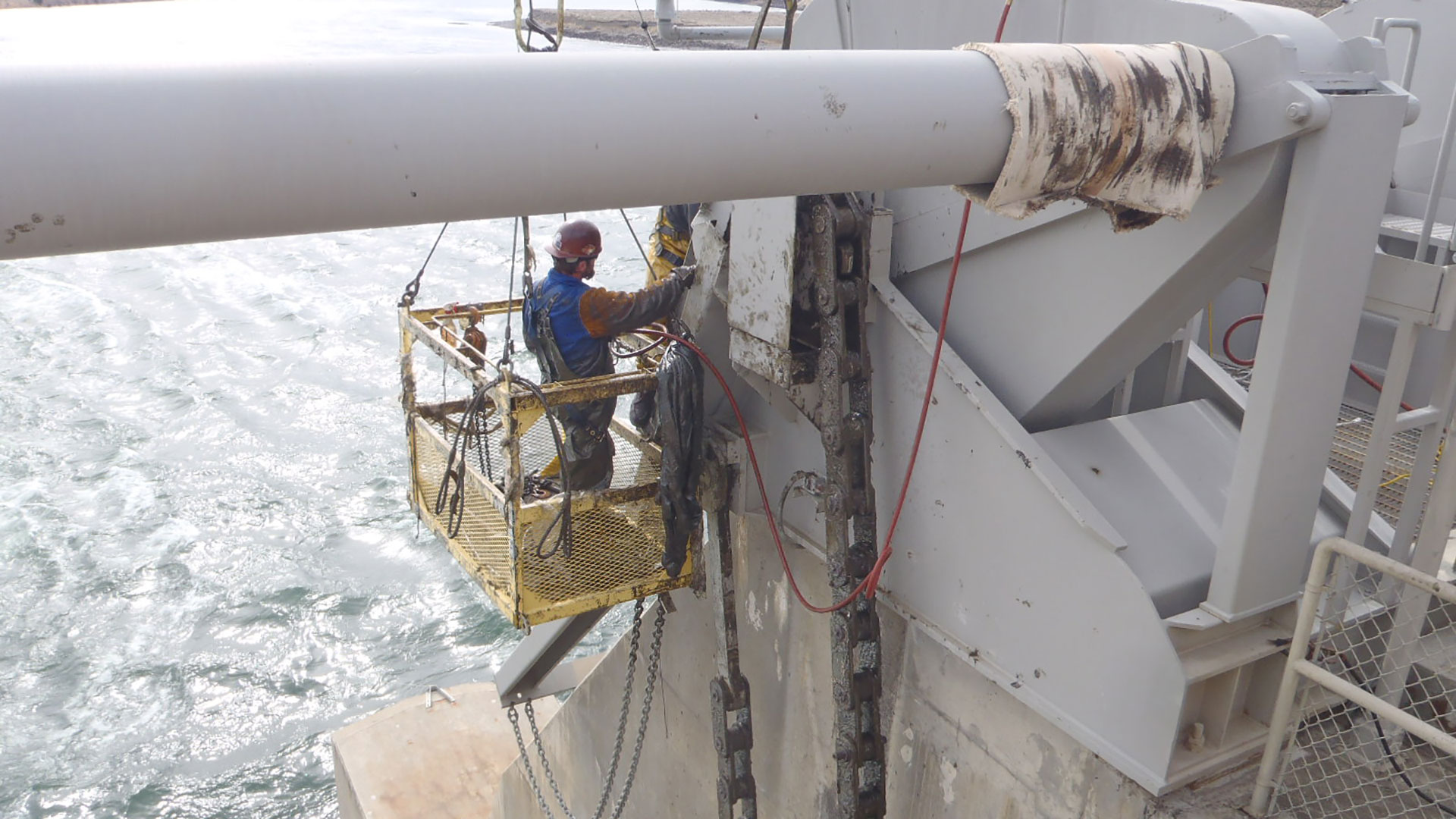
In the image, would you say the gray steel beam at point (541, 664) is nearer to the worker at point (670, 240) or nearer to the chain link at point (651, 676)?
the chain link at point (651, 676)

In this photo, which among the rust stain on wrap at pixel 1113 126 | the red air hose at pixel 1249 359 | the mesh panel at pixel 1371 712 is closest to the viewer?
the rust stain on wrap at pixel 1113 126

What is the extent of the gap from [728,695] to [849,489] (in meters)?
1.38

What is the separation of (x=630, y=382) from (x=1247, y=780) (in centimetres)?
242

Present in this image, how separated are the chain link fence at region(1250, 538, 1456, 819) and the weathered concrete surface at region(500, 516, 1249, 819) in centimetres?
20

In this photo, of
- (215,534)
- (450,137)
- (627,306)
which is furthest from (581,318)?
(215,534)

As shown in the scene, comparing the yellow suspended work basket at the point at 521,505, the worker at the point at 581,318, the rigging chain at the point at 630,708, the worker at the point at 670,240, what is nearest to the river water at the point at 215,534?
the yellow suspended work basket at the point at 521,505

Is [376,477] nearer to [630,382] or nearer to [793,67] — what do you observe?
[630,382]

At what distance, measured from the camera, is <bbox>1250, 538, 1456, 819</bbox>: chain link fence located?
299 centimetres

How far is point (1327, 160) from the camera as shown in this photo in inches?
104

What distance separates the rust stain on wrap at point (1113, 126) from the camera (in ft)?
8.20

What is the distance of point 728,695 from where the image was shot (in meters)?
4.80

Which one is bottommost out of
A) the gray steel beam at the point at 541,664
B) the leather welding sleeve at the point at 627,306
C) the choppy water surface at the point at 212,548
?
the choppy water surface at the point at 212,548

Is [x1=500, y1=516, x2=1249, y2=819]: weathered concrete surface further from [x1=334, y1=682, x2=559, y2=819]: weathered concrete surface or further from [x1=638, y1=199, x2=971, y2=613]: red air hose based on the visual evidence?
[x1=334, y1=682, x2=559, y2=819]: weathered concrete surface

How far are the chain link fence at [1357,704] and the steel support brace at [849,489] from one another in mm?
1321
